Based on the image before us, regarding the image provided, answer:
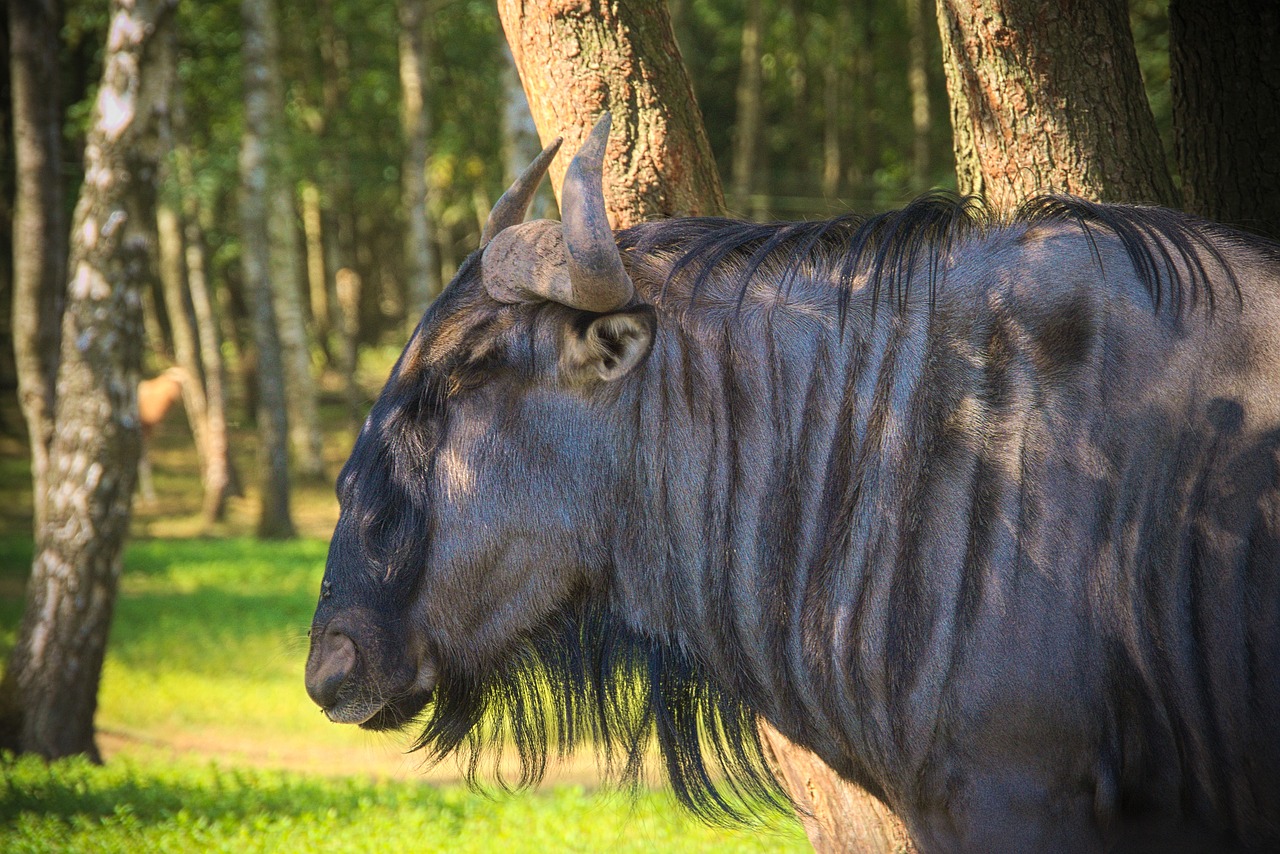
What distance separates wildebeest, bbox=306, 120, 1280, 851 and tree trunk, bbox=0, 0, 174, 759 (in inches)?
188

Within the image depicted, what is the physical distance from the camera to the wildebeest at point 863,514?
2.26m

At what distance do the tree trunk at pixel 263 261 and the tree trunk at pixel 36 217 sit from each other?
811cm

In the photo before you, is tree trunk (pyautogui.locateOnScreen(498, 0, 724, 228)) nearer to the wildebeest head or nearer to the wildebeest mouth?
the wildebeest head

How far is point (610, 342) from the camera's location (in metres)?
2.62

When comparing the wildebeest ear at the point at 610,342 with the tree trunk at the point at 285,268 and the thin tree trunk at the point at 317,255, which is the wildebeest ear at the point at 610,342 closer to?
the tree trunk at the point at 285,268

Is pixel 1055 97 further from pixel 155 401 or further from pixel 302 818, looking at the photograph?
pixel 155 401

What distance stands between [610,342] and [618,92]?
61.6 inches

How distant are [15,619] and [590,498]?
11706 millimetres

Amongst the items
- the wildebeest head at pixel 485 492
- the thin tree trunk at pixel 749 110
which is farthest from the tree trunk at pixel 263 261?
the wildebeest head at pixel 485 492

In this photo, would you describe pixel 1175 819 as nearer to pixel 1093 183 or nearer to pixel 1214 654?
pixel 1214 654

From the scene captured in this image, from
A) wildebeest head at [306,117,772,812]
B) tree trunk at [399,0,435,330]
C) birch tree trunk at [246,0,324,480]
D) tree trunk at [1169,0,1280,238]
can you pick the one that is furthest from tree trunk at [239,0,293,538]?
wildebeest head at [306,117,772,812]

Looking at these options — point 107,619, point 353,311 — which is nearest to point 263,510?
point 107,619

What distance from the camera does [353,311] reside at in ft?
104

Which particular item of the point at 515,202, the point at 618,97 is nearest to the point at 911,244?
the point at 515,202
